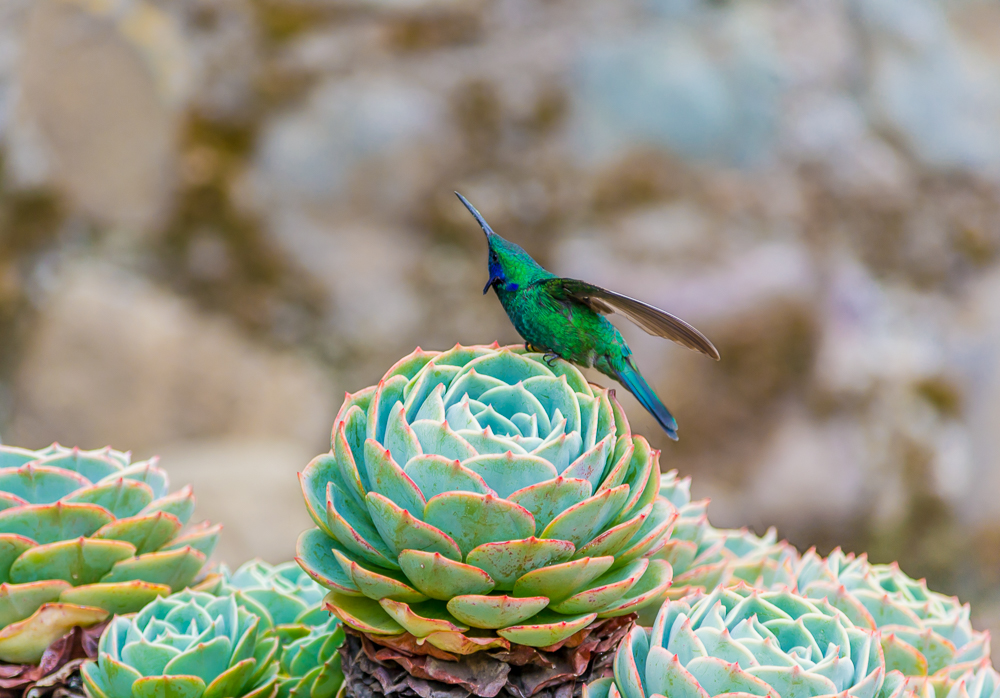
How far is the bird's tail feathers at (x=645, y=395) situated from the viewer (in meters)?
0.85

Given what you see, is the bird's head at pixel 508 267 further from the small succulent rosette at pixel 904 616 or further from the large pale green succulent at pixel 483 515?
the small succulent rosette at pixel 904 616

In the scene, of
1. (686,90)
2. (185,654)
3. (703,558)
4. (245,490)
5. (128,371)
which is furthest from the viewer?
(128,371)

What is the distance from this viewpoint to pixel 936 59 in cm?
289

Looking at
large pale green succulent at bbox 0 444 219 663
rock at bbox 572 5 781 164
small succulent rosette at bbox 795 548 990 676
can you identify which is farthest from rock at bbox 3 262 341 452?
small succulent rosette at bbox 795 548 990 676

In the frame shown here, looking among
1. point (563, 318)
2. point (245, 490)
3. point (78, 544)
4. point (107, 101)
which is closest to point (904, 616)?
point (563, 318)

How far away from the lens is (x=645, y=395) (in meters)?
0.86

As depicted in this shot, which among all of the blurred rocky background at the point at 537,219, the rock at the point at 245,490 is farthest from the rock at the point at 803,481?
the rock at the point at 245,490

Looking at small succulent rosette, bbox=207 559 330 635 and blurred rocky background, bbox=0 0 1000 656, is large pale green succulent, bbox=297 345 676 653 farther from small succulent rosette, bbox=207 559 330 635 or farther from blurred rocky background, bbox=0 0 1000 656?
blurred rocky background, bbox=0 0 1000 656

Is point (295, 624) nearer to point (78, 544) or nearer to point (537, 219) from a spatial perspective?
point (78, 544)

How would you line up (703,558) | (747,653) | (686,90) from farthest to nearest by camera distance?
1. (686,90)
2. (703,558)
3. (747,653)

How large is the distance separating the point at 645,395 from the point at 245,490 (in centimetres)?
202

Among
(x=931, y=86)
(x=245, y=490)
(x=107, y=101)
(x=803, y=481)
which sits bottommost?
(x=803, y=481)

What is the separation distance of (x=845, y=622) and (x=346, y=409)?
403 millimetres

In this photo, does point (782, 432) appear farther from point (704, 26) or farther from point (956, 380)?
point (704, 26)
